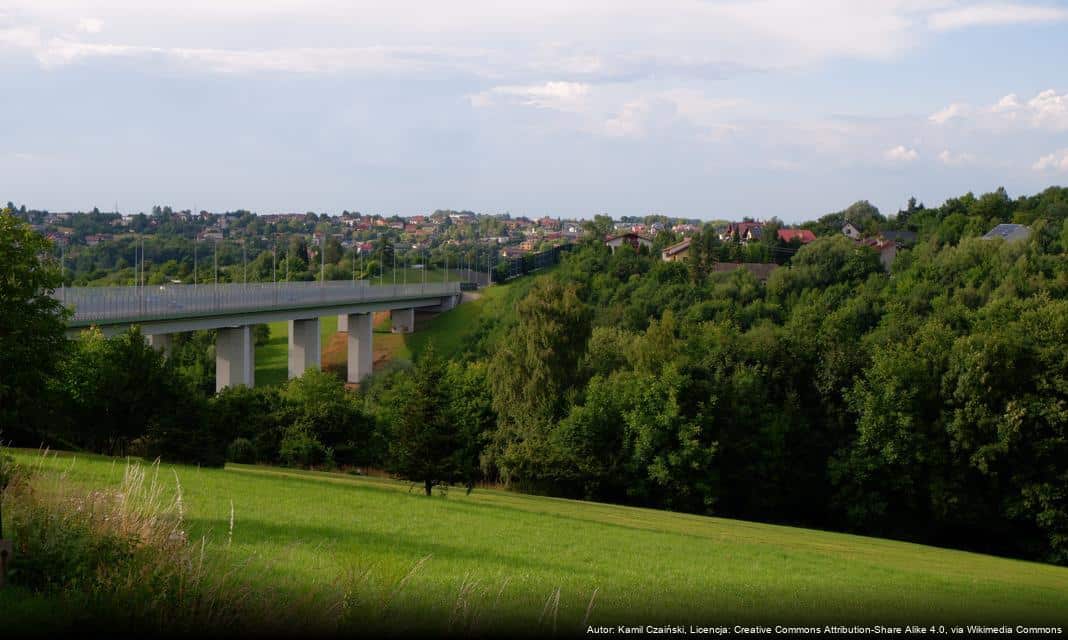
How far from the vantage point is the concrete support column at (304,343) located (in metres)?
79.1

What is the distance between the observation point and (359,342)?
87938 millimetres

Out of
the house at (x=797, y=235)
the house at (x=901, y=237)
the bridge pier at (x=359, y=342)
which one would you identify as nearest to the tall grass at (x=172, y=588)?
the bridge pier at (x=359, y=342)

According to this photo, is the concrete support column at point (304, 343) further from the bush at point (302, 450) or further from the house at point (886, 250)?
the house at point (886, 250)

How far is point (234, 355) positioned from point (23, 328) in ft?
126

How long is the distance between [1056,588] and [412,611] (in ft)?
57.6

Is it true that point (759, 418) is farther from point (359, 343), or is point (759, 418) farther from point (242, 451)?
point (359, 343)

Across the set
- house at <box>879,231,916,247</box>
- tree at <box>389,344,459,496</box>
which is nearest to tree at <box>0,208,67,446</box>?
tree at <box>389,344,459,496</box>

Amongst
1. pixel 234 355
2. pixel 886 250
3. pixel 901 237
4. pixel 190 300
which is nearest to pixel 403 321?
pixel 234 355

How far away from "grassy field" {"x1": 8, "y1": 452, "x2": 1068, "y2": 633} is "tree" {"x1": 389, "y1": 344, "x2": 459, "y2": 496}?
5020 mm

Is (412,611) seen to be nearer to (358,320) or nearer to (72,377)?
(72,377)

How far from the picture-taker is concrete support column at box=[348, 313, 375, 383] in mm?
87562

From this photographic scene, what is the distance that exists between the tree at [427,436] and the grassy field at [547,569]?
5.02m

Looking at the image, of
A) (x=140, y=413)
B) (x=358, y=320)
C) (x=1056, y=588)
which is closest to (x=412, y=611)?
(x=1056, y=588)

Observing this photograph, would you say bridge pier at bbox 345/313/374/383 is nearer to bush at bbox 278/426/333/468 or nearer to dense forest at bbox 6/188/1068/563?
dense forest at bbox 6/188/1068/563
